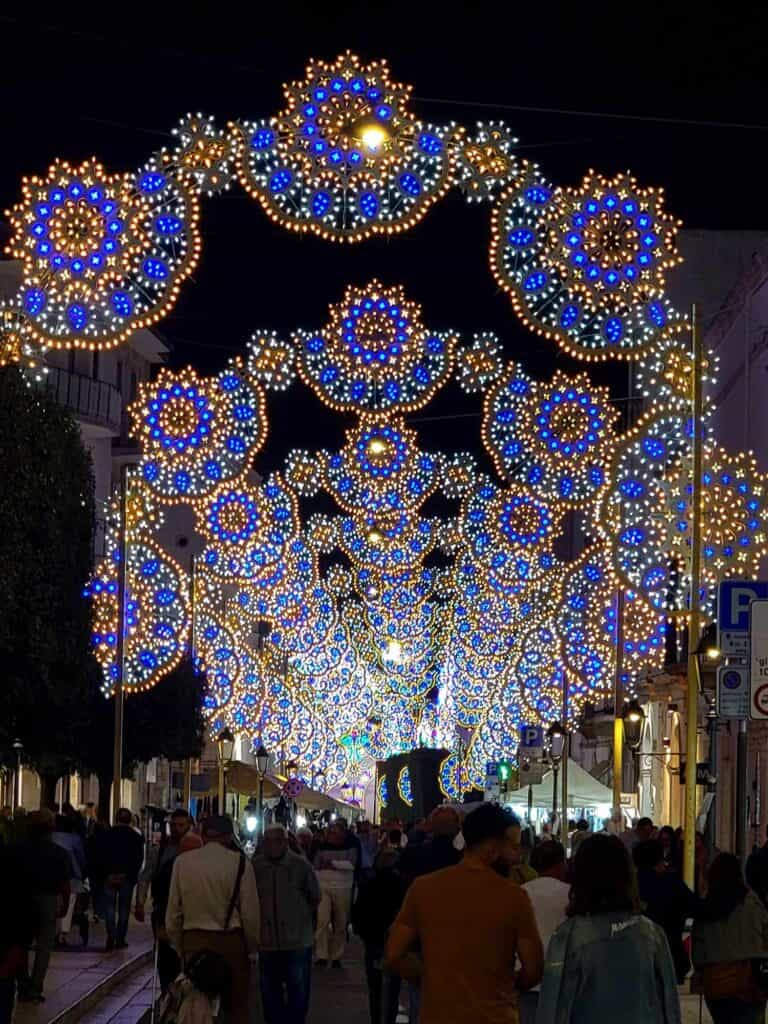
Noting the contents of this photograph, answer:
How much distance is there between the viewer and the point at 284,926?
57.7 feet

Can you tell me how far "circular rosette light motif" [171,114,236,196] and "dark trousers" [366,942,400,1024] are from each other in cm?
681

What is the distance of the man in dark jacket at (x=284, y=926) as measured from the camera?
57.7ft

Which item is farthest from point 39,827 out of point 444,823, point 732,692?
point 732,692

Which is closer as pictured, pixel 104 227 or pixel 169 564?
pixel 104 227

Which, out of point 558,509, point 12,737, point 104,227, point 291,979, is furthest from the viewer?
point 12,737

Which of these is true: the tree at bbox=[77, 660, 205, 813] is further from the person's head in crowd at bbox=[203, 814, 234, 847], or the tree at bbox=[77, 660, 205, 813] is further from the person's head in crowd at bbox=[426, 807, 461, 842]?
the person's head in crowd at bbox=[203, 814, 234, 847]

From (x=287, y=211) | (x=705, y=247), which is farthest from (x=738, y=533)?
(x=705, y=247)

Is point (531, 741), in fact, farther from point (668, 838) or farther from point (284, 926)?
point (284, 926)

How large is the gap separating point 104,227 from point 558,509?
15667 mm

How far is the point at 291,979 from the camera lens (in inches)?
697

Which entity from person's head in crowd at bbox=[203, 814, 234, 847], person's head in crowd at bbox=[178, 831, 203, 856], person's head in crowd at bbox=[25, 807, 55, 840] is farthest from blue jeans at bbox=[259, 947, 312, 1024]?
person's head in crowd at bbox=[25, 807, 55, 840]

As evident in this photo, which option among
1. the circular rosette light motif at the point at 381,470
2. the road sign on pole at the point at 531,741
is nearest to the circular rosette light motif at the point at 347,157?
the circular rosette light motif at the point at 381,470

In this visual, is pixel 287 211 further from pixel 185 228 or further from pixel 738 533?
pixel 738 533

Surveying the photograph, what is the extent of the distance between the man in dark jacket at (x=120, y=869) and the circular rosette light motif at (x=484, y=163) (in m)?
10.7
